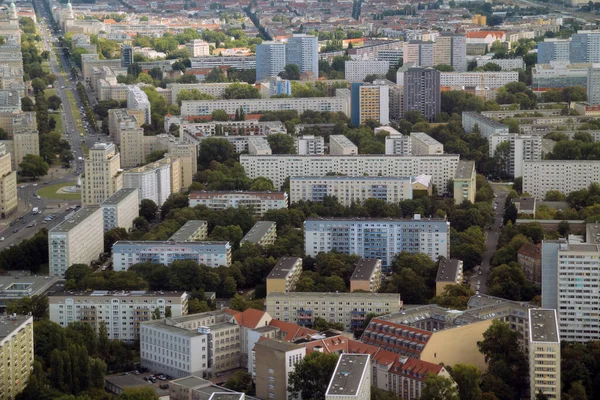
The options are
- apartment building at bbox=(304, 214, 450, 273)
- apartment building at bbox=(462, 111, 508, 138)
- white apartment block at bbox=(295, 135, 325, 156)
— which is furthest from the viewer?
apartment building at bbox=(462, 111, 508, 138)

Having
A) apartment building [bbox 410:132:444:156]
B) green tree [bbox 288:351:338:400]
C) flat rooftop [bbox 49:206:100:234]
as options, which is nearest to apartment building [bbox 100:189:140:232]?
flat rooftop [bbox 49:206:100:234]

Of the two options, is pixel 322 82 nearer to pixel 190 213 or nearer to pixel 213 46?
pixel 213 46

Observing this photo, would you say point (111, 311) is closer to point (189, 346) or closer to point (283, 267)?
point (189, 346)

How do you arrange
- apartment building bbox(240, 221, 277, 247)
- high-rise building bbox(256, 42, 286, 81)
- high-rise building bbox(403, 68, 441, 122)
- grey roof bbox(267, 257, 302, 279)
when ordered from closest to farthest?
grey roof bbox(267, 257, 302, 279) < apartment building bbox(240, 221, 277, 247) < high-rise building bbox(403, 68, 441, 122) < high-rise building bbox(256, 42, 286, 81)

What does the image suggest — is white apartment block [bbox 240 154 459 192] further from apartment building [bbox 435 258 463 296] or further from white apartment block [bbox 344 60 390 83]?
white apartment block [bbox 344 60 390 83]

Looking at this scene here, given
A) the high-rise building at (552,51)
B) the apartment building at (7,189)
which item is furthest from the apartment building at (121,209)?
the high-rise building at (552,51)

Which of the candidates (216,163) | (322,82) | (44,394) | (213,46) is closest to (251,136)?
(216,163)

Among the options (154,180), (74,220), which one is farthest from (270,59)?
(74,220)
